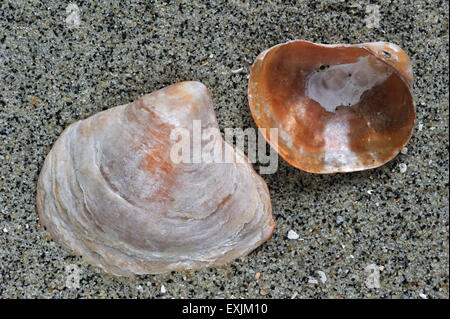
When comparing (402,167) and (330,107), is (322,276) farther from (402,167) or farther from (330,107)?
(330,107)

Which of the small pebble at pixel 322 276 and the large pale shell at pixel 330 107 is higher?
the large pale shell at pixel 330 107

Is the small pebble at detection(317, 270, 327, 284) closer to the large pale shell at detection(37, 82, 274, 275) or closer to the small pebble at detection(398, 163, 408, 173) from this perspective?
the large pale shell at detection(37, 82, 274, 275)

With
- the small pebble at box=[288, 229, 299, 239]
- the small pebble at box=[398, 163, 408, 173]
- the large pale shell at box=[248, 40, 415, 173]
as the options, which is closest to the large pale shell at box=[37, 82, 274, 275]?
the small pebble at box=[288, 229, 299, 239]

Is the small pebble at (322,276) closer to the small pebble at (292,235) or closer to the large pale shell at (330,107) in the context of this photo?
the small pebble at (292,235)

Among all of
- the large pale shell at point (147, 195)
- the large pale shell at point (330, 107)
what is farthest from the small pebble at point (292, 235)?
the large pale shell at point (330, 107)

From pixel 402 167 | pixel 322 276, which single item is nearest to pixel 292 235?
pixel 322 276

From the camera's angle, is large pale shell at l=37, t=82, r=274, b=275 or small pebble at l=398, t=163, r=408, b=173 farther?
small pebble at l=398, t=163, r=408, b=173

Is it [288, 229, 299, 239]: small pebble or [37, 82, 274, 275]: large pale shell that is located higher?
[37, 82, 274, 275]: large pale shell
